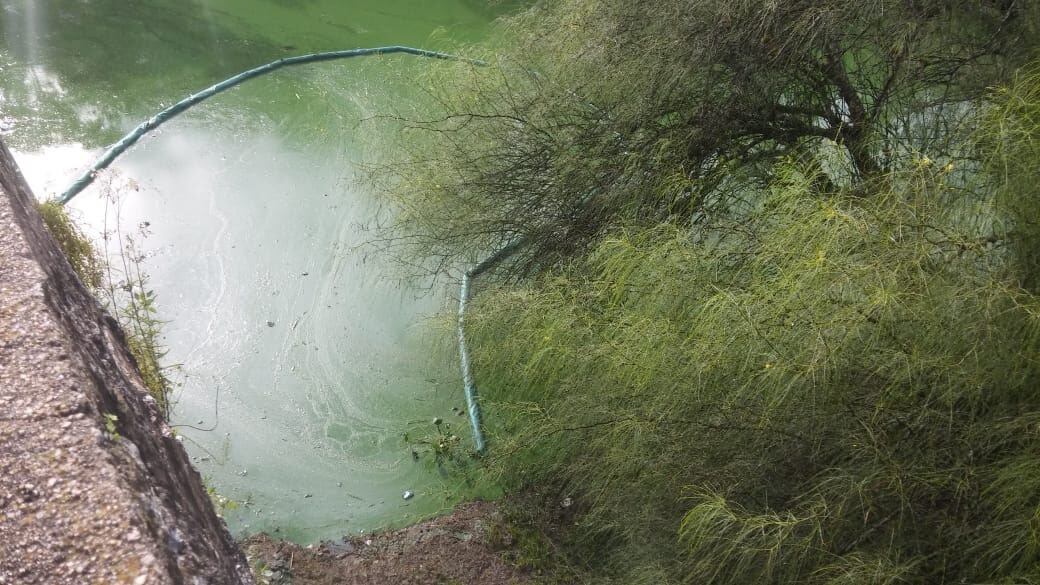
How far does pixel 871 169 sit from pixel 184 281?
10.8 feet

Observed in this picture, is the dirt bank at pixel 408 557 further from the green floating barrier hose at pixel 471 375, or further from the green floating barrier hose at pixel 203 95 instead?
the green floating barrier hose at pixel 203 95

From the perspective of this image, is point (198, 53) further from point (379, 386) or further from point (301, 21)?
point (379, 386)

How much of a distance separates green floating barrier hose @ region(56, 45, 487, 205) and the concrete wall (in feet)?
8.69

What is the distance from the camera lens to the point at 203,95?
222 inches

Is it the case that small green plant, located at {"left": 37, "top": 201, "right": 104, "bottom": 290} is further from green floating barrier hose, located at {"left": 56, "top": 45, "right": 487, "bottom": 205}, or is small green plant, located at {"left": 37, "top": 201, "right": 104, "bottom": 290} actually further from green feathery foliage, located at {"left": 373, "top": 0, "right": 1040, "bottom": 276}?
green feathery foliage, located at {"left": 373, "top": 0, "right": 1040, "bottom": 276}

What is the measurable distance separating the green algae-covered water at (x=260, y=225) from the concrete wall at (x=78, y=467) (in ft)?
4.98

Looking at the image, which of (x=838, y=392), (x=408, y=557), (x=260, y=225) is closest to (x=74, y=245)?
(x=260, y=225)

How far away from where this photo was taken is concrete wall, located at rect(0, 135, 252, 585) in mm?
1621

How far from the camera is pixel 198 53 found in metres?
6.08

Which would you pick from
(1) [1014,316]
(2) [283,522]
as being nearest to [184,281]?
(2) [283,522]

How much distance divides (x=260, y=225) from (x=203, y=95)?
51.0 inches

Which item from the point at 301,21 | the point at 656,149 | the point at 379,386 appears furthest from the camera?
the point at 301,21

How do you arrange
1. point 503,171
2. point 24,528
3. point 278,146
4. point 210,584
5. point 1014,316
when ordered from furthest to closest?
point 278,146 → point 503,171 → point 1014,316 → point 210,584 → point 24,528

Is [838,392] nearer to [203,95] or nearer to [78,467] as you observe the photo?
[78,467]
